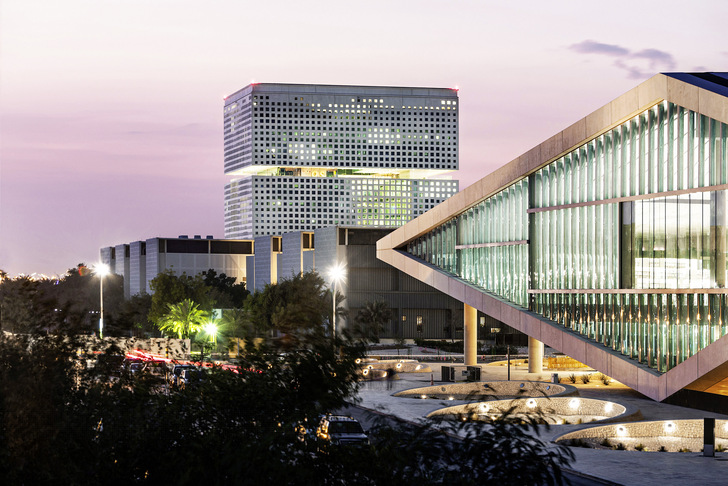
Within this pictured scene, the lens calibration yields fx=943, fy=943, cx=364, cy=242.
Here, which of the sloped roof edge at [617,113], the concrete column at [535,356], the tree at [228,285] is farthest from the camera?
the tree at [228,285]

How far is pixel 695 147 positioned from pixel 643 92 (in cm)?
344

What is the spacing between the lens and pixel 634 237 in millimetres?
37906

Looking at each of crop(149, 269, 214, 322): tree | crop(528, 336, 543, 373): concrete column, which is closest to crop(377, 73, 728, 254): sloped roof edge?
crop(528, 336, 543, 373): concrete column

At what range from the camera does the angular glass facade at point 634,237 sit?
34094mm

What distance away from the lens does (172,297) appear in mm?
97562

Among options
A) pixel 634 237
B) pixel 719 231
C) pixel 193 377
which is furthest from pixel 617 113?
pixel 193 377

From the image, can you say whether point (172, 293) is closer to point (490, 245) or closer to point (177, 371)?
point (490, 245)

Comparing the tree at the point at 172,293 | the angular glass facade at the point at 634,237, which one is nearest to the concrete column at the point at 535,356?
the angular glass facade at the point at 634,237

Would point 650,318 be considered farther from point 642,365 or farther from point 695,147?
point 695,147

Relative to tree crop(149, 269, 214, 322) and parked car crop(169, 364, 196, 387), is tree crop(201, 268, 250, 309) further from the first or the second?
parked car crop(169, 364, 196, 387)

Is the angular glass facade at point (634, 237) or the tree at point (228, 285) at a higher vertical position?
the angular glass facade at point (634, 237)

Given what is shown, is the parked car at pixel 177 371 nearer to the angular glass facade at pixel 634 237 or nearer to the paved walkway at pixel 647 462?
the paved walkway at pixel 647 462

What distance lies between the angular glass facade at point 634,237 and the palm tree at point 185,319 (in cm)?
3493

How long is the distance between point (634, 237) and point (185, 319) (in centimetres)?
4669
